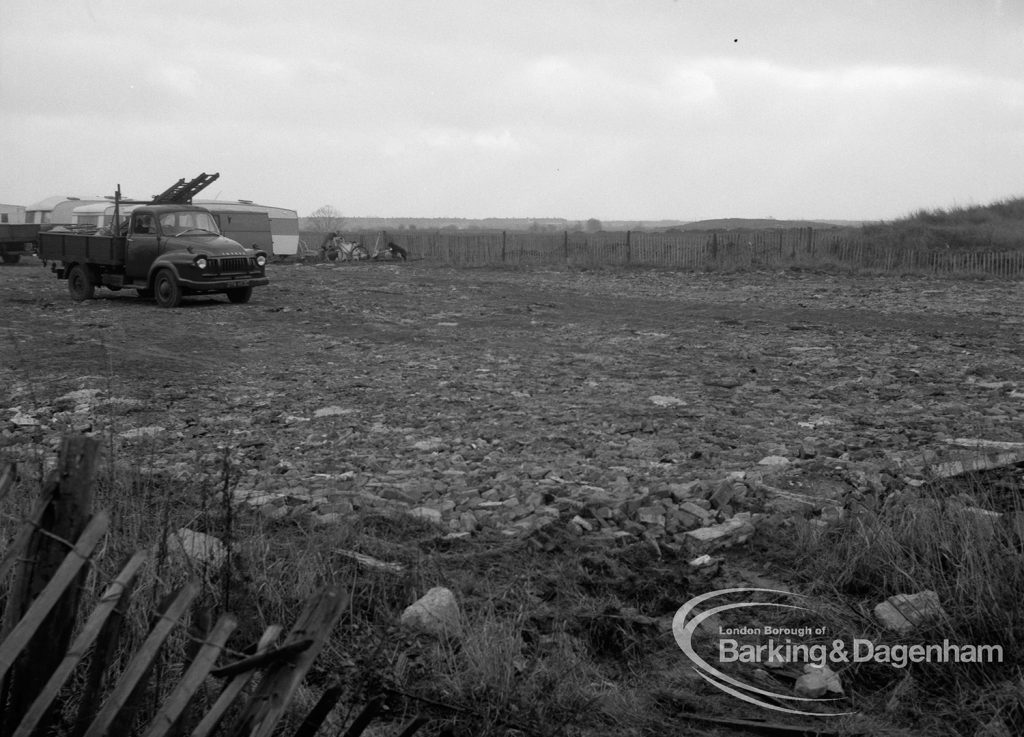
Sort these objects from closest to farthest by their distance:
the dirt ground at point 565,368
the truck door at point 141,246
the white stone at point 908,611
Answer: the white stone at point 908,611, the dirt ground at point 565,368, the truck door at point 141,246

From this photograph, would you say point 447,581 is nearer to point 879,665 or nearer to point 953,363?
point 879,665

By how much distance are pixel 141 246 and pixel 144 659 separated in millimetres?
16201

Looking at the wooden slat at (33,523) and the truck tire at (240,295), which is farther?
the truck tire at (240,295)

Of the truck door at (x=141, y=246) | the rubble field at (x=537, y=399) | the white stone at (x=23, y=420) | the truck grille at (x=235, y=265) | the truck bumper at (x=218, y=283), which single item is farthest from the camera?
the truck door at (x=141, y=246)

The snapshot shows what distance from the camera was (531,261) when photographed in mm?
34219

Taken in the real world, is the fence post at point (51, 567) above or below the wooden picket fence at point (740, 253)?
below

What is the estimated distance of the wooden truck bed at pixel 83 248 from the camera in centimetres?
1688

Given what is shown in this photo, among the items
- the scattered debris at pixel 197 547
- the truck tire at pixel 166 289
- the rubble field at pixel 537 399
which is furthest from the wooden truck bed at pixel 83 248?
the scattered debris at pixel 197 547

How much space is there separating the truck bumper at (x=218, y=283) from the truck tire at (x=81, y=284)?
2.79m

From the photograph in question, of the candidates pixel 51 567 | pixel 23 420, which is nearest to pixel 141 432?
pixel 23 420

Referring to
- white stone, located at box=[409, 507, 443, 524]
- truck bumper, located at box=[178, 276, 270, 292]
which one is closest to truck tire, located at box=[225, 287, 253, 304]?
truck bumper, located at box=[178, 276, 270, 292]

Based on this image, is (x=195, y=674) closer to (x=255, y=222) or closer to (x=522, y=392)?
(x=522, y=392)

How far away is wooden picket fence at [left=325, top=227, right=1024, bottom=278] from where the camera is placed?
78.3 ft

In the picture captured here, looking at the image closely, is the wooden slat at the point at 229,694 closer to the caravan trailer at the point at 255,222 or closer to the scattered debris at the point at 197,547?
the scattered debris at the point at 197,547
